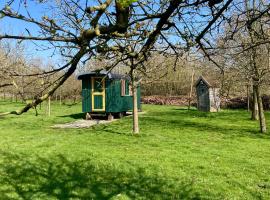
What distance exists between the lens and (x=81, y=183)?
23.9ft

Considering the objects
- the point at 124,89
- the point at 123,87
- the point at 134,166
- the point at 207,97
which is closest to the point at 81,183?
the point at 134,166

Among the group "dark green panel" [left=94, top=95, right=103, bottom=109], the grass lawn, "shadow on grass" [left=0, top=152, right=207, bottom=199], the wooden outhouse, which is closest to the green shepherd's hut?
"dark green panel" [left=94, top=95, right=103, bottom=109]

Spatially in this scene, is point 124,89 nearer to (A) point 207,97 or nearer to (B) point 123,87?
(B) point 123,87

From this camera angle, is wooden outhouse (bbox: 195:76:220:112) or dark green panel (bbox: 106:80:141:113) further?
wooden outhouse (bbox: 195:76:220:112)

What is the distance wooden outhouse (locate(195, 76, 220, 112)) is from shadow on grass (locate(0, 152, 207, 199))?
20448 millimetres

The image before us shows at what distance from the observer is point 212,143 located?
12219mm

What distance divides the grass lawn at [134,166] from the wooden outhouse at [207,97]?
1402 centimetres

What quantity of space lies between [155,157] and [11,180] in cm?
386

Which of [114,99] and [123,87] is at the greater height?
[123,87]

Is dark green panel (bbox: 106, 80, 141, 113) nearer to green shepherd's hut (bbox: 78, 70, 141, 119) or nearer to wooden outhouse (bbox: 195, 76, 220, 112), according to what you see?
green shepherd's hut (bbox: 78, 70, 141, 119)

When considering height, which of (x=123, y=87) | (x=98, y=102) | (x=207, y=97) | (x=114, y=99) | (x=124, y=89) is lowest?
(x=98, y=102)

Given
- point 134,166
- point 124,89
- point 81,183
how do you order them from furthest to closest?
point 124,89
point 134,166
point 81,183

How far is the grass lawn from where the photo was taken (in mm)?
6809

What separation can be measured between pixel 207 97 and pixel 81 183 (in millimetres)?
22282
